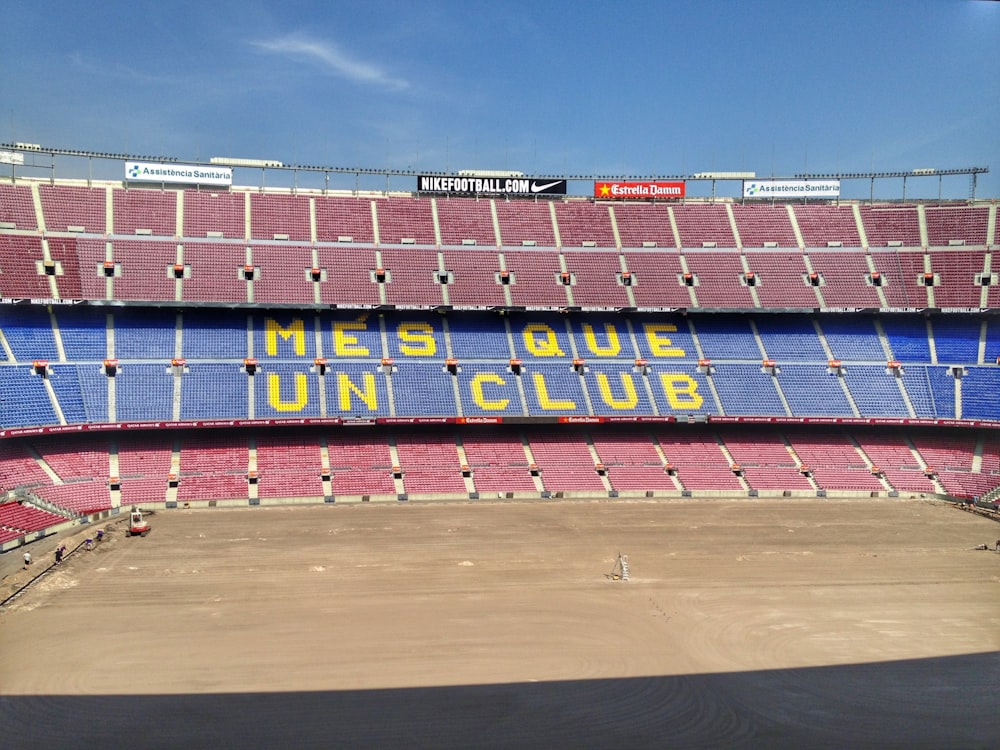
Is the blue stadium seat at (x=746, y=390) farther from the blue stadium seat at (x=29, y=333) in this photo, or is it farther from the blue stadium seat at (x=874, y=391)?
the blue stadium seat at (x=29, y=333)

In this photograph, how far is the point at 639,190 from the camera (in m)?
72.3

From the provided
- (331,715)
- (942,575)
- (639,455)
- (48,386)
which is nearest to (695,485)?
(639,455)

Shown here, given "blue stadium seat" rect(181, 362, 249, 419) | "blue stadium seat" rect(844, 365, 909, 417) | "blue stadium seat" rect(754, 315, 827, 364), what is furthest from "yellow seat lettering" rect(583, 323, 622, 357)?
"blue stadium seat" rect(181, 362, 249, 419)

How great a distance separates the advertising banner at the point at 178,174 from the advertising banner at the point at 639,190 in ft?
115

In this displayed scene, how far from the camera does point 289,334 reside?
5884 centimetres

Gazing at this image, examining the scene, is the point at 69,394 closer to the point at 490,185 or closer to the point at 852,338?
the point at 490,185

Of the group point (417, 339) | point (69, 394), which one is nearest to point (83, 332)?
point (69, 394)

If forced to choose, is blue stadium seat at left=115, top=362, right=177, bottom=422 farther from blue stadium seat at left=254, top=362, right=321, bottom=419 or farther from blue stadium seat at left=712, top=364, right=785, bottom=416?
blue stadium seat at left=712, top=364, right=785, bottom=416

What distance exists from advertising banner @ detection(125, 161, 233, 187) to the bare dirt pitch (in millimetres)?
33684

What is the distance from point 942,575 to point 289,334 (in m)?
47.0

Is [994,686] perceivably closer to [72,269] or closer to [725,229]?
[725,229]

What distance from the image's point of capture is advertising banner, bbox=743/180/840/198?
71750 mm

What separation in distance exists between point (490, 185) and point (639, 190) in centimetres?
1487

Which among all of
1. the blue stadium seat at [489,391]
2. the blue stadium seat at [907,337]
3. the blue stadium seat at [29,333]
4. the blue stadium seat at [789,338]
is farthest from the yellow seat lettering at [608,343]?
the blue stadium seat at [29,333]
